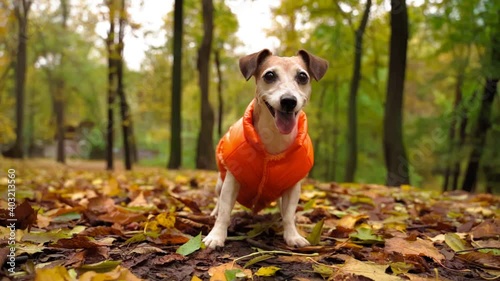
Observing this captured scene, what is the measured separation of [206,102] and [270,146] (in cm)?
1084

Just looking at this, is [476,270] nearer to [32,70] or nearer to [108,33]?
[108,33]

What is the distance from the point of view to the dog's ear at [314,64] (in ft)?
10.6

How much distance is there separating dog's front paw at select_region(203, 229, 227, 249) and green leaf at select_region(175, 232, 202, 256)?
0.31 feet

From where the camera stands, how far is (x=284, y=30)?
58.9ft

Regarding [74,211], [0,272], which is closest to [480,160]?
[74,211]

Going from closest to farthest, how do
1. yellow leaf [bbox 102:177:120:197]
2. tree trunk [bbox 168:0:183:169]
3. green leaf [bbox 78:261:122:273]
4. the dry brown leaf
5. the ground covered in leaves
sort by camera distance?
green leaf [bbox 78:261:122:273], the ground covered in leaves, the dry brown leaf, yellow leaf [bbox 102:177:120:197], tree trunk [bbox 168:0:183:169]

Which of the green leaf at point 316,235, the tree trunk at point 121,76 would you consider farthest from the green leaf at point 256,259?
the tree trunk at point 121,76

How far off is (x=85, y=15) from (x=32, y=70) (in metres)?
13.1

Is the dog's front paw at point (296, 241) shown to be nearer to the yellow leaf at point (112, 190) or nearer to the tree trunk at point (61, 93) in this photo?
the yellow leaf at point (112, 190)

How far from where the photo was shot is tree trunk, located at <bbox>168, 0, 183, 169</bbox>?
11.8 metres

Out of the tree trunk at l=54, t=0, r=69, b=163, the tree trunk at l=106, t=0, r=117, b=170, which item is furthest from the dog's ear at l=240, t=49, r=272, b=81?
the tree trunk at l=54, t=0, r=69, b=163

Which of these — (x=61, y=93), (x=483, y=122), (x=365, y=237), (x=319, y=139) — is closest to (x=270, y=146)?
(x=365, y=237)

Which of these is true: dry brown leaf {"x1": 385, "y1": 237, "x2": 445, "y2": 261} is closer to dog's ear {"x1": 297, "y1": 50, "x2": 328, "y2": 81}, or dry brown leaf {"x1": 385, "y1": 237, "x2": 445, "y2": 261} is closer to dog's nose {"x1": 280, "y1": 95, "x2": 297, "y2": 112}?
dog's nose {"x1": 280, "y1": 95, "x2": 297, "y2": 112}

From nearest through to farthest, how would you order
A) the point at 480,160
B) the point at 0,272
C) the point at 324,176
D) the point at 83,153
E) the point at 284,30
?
the point at 0,272 → the point at 480,160 → the point at 284,30 → the point at 324,176 → the point at 83,153
